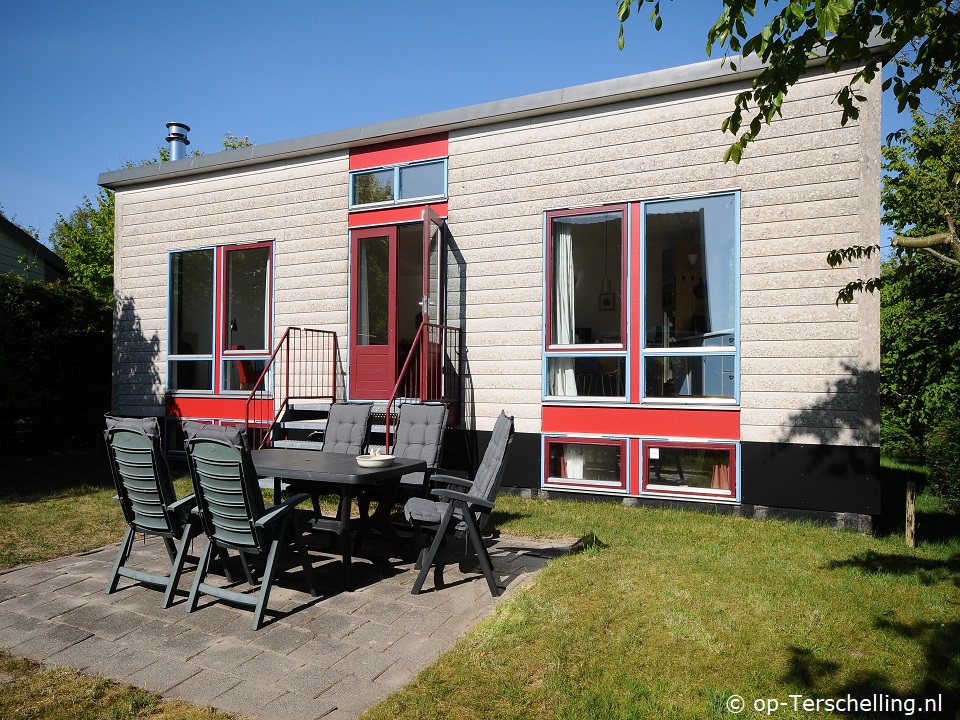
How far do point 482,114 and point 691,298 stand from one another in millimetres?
3229

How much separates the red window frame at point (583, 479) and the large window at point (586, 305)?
1.60 feet

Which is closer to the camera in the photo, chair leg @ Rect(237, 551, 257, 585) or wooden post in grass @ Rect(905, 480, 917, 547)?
chair leg @ Rect(237, 551, 257, 585)

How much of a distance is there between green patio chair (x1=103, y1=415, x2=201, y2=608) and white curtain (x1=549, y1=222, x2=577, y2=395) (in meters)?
4.26

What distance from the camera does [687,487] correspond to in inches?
268

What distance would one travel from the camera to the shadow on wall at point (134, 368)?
1007 centimetres

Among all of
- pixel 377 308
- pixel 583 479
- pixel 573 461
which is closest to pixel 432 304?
pixel 377 308

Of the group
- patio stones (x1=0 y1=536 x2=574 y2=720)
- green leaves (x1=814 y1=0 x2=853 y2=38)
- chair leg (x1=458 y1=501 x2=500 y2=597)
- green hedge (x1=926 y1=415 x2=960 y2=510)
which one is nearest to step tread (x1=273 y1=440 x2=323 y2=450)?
patio stones (x1=0 y1=536 x2=574 y2=720)

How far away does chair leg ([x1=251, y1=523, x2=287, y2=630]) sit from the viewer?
352 cm

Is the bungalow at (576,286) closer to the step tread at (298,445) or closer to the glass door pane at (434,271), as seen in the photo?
the glass door pane at (434,271)

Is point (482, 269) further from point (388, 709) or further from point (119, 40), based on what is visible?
point (119, 40)

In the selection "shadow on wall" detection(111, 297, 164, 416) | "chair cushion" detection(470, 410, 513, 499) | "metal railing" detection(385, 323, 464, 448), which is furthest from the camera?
"shadow on wall" detection(111, 297, 164, 416)

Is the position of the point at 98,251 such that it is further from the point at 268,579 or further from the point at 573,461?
the point at 268,579

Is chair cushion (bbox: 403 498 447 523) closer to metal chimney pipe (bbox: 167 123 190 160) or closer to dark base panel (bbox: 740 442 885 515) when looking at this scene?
dark base panel (bbox: 740 442 885 515)

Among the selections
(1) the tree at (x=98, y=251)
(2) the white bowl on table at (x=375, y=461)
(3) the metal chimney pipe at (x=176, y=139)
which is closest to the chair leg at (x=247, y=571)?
(2) the white bowl on table at (x=375, y=461)
